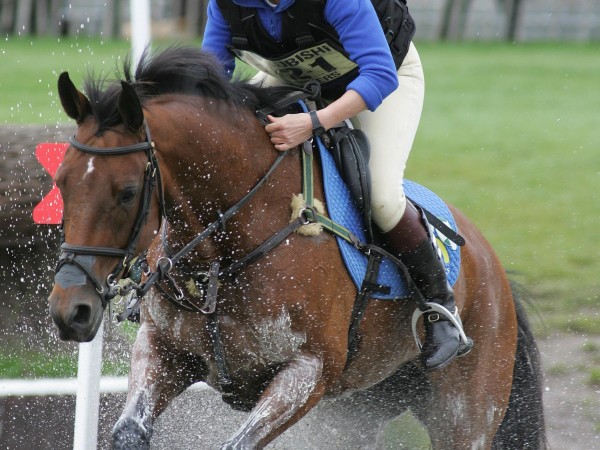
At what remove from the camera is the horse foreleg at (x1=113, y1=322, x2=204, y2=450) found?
3465mm

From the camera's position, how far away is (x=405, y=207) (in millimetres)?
3846

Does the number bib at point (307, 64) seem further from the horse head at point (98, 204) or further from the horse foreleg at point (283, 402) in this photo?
the horse foreleg at point (283, 402)

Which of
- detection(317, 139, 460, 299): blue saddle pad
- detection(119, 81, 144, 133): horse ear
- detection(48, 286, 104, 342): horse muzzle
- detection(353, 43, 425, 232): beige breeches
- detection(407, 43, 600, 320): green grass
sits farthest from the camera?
detection(407, 43, 600, 320): green grass

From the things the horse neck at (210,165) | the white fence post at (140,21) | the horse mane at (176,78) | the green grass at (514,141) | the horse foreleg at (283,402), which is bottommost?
the green grass at (514,141)

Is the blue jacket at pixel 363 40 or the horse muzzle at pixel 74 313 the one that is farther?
the blue jacket at pixel 363 40

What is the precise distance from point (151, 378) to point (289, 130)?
3.03 feet

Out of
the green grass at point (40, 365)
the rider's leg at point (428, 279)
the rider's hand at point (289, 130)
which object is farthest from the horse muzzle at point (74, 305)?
the green grass at point (40, 365)

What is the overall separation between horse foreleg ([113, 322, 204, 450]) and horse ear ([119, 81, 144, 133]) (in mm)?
882

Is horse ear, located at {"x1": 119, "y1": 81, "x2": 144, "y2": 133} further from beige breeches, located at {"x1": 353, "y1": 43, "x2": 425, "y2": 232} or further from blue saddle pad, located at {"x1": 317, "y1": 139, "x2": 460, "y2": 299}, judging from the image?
beige breeches, located at {"x1": 353, "y1": 43, "x2": 425, "y2": 232}

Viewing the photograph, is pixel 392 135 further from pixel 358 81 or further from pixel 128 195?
pixel 128 195

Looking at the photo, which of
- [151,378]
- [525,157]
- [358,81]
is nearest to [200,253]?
Result: [151,378]

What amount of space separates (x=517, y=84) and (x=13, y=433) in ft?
45.3

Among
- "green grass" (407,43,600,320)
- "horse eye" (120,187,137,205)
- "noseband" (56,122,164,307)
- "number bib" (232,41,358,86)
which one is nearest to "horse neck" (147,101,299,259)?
"noseband" (56,122,164,307)

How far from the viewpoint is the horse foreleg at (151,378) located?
3465 mm
